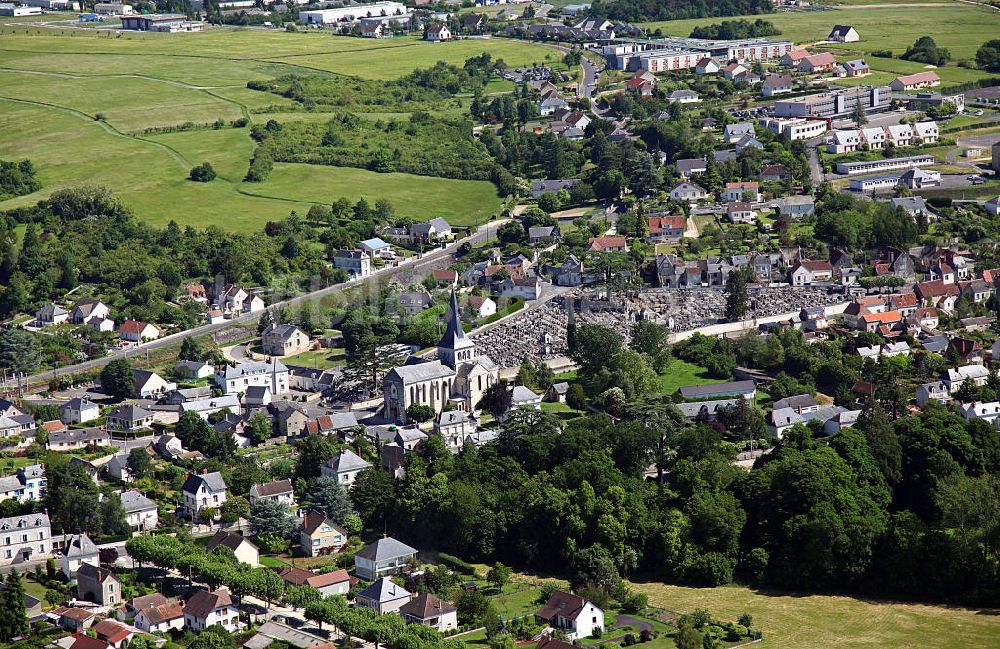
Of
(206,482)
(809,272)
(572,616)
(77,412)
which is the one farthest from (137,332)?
(572,616)

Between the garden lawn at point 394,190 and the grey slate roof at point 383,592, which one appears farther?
the garden lawn at point 394,190

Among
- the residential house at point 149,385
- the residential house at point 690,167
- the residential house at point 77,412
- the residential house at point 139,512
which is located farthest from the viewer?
the residential house at point 690,167

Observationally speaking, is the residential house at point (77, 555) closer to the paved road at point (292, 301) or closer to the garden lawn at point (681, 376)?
the paved road at point (292, 301)

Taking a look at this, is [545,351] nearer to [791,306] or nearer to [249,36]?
[791,306]

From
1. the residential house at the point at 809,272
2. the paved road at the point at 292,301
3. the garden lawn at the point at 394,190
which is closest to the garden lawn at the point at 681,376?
the residential house at the point at 809,272

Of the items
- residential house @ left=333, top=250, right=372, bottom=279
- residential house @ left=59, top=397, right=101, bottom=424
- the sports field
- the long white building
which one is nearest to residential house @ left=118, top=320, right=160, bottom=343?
residential house @ left=59, top=397, right=101, bottom=424

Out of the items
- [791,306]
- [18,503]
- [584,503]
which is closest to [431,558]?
[584,503]
